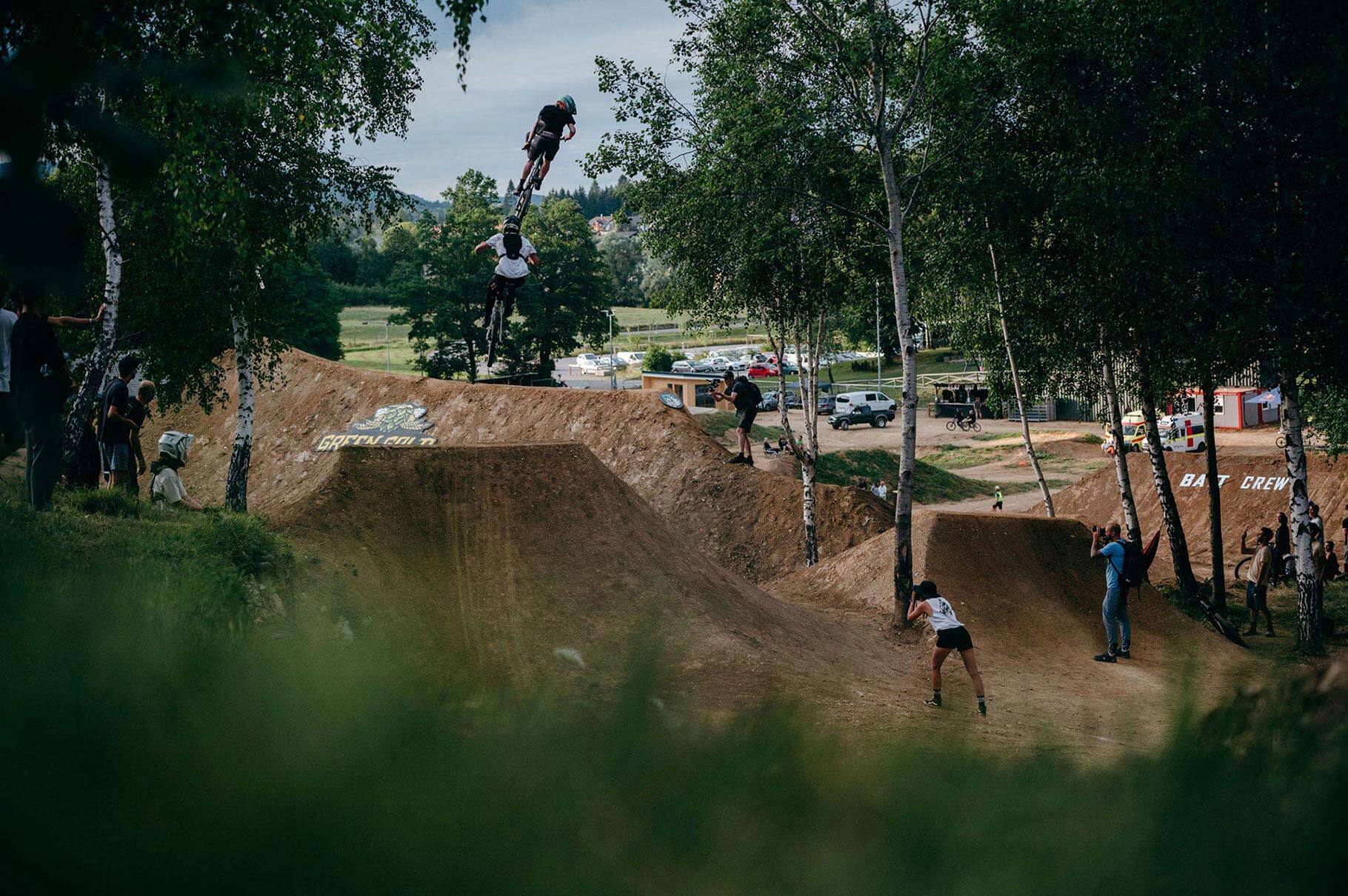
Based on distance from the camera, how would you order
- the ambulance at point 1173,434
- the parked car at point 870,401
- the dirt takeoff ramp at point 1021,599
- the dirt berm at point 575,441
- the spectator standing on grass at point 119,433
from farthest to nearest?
the parked car at point 870,401 → the ambulance at point 1173,434 → the dirt berm at point 575,441 → the dirt takeoff ramp at point 1021,599 → the spectator standing on grass at point 119,433

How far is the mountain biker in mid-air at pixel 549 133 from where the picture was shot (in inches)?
1110

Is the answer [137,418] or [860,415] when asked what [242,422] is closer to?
[137,418]

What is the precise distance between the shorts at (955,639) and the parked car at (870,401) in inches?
1933

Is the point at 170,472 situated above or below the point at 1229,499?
above

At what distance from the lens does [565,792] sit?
6.70 ft

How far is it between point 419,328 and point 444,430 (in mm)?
23314

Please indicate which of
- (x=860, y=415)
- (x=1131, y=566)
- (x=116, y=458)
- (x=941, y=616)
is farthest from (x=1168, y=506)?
(x=860, y=415)

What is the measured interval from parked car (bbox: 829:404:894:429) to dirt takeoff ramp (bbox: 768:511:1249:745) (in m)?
38.3

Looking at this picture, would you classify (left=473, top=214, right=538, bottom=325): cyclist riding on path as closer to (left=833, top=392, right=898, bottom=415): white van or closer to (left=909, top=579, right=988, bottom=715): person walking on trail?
(left=909, top=579, right=988, bottom=715): person walking on trail

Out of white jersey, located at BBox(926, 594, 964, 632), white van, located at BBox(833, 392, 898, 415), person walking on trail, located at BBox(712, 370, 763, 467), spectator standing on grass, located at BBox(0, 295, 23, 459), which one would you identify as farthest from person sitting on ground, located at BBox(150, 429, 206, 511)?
white van, located at BBox(833, 392, 898, 415)

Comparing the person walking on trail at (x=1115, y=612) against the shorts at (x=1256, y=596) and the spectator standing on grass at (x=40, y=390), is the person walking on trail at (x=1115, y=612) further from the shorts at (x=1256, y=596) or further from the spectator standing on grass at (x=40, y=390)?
the spectator standing on grass at (x=40, y=390)

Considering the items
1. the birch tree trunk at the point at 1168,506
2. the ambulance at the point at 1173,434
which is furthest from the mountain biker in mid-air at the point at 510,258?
the ambulance at the point at 1173,434

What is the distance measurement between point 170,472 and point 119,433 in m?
1.81

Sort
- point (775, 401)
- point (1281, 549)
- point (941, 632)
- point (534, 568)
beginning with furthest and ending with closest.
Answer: point (775, 401) < point (1281, 549) < point (534, 568) < point (941, 632)
